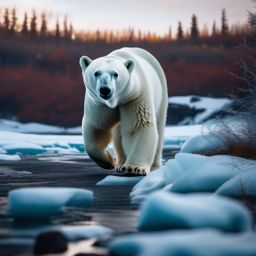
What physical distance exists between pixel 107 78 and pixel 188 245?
425cm

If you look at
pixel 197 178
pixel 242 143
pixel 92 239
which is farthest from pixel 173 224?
pixel 242 143

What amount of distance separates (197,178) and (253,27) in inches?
112

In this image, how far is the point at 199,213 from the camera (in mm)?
2830

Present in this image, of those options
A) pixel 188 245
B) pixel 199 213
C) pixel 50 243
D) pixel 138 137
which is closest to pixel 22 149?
pixel 138 137

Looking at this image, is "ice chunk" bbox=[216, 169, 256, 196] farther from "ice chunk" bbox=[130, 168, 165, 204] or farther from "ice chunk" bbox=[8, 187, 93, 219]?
"ice chunk" bbox=[8, 187, 93, 219]

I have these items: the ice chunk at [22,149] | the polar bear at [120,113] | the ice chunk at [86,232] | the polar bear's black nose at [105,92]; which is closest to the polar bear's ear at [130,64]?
the polar bear at [120,113]

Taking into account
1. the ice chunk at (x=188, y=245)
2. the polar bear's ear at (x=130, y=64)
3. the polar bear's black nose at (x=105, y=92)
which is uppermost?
the polar bear's ear at (x=130, y=64)

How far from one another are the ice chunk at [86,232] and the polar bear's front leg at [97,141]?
447 cm

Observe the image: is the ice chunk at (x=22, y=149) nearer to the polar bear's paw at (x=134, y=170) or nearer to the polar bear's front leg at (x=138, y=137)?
the polar bear's front leg at (x=138, y=137)

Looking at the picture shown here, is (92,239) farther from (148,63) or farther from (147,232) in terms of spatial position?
(148,63)

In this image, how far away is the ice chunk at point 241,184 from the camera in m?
4.86

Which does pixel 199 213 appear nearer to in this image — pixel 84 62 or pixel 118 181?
pixel 118 181

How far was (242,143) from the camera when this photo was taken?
21.4 feet

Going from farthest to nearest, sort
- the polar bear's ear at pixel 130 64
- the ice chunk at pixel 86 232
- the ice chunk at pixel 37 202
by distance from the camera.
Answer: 1. the polar bear's ear at pixel 130 64
2. the ice chunk at pixel 37 202
3. the ice chunk at pixel 86 232
